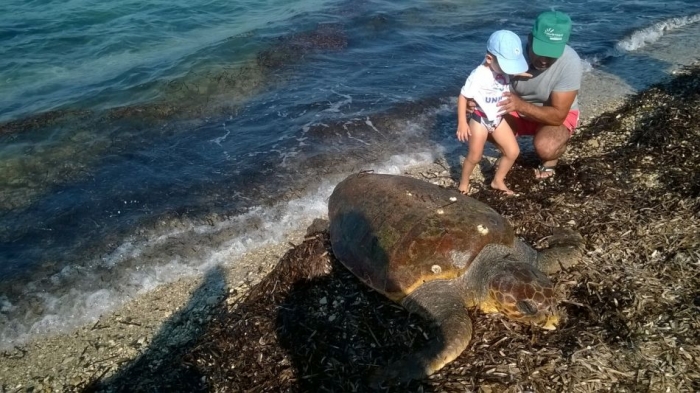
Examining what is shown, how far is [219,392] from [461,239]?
6.20 ft

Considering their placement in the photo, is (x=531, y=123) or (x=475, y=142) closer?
(x=475, y=142)

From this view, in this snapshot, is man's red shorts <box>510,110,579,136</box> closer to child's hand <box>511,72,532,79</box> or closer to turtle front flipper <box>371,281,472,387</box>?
child's hand <box>511,72,532,79</box>

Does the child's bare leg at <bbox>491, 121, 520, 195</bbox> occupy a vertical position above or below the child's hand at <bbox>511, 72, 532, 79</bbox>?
below

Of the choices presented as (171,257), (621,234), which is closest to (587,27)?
(621,234)

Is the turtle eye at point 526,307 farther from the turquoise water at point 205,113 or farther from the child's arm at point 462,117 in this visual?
the turquoise water at point 205,113

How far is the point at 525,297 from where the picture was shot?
9.50 feet

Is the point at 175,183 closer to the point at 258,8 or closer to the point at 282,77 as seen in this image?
the point at 282,77

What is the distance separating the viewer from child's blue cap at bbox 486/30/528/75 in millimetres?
3719

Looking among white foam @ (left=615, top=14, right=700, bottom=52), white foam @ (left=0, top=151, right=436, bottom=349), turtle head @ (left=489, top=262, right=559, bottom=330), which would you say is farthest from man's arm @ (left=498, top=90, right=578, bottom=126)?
white foam @ (left=615, top=14, right=700, bottom=52)

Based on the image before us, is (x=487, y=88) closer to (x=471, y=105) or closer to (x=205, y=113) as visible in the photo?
(x=471, y=105)

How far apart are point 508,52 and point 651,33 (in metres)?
7.77

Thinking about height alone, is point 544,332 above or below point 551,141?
below

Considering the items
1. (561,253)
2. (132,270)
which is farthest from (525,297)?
(132,270)

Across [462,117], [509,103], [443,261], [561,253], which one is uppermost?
[509,103]
